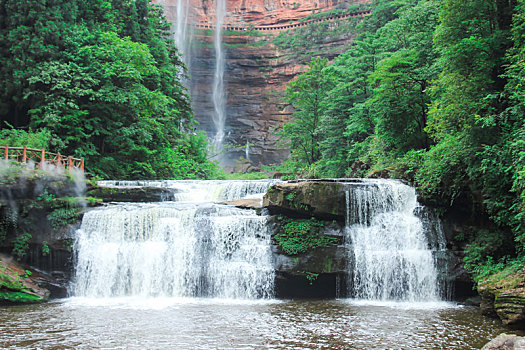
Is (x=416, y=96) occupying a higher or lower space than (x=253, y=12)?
lower

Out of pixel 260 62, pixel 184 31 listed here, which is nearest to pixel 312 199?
pixel 260 62

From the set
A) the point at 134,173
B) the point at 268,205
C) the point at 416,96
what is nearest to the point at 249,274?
Result: the point at 268,205

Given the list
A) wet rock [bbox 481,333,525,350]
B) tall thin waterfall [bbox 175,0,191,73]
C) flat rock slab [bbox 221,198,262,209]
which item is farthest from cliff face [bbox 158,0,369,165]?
wet rock [bbox 481,333,525,350]

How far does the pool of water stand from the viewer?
23.4ft

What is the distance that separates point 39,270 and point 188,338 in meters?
7.37

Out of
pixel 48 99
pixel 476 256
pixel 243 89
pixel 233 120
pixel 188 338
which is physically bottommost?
pixel 188 338

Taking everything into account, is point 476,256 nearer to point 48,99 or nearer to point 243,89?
point 48,99

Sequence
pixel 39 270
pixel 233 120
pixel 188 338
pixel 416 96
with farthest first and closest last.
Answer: pixel 233 120, pixel 416 96, pixel 39 270, pixel 188 338

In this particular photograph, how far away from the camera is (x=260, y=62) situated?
50.2 m

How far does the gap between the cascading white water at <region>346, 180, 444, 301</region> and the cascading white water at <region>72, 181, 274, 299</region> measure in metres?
2.66

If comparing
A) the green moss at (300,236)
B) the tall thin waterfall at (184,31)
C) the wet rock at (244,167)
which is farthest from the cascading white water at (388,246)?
the tall thin waterfall at (184,31)

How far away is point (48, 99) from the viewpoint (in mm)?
18312

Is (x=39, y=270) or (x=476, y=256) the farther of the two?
(x=39, y=270)

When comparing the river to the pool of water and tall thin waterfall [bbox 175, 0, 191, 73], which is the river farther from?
tall thin waterfall [bbox 175, 0, 191, 73]
